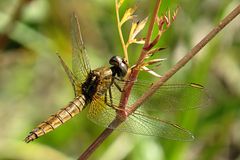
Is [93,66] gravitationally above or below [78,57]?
below

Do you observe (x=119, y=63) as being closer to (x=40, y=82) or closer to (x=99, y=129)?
(x=99, y=129)

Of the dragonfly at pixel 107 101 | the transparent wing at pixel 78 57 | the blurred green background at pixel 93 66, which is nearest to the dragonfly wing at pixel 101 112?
the dragonfly at pixel 107 101

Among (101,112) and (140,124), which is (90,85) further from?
(140,124)

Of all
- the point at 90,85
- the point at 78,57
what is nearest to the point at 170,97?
the point at 90,85

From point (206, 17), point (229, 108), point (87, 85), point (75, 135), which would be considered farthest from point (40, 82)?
point (87, 85)

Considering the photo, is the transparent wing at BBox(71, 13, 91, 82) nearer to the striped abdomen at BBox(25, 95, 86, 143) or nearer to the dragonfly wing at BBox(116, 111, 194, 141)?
the striped abdomen at BBox(25, 95, 86, 143)

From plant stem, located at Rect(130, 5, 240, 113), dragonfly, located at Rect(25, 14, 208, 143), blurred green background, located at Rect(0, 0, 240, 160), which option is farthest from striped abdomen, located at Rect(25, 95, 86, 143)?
plant stem, located at Rect(130, 5, 240, 113)

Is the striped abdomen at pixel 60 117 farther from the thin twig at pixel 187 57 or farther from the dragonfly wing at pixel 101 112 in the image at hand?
the thin twig at pixel 187 57
